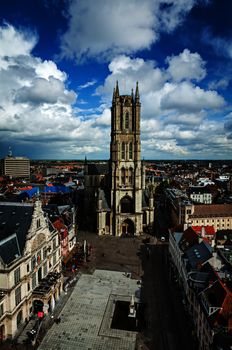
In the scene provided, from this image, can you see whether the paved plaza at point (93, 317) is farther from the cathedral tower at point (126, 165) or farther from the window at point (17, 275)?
the cathedral tower at point (126, 165)

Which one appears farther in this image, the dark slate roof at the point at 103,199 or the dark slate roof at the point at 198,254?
the dark slate roof at the point at 103,199

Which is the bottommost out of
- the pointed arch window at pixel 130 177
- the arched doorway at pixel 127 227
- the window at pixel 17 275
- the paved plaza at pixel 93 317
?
the paved plaza at pixel 93 317

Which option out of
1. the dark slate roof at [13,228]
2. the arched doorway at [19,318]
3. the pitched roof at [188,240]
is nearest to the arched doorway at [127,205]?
the pitched roof at [188,240]

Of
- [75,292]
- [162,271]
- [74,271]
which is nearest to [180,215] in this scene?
[162,271]

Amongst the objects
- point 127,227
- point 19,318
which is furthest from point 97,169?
point 19,318

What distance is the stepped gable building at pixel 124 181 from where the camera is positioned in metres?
93.8

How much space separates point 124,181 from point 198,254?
48486 mm

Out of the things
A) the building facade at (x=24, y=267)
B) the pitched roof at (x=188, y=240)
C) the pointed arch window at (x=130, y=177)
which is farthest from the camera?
the pointed arch window at (x=130, y=177)

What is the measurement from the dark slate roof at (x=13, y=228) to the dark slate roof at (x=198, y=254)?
32.4 meters

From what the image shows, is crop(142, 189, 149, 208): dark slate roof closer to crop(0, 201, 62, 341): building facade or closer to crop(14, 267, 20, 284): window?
crop(0, 201, 62, 341): building facade

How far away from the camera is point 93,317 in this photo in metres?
45.9

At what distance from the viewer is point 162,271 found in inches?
2500

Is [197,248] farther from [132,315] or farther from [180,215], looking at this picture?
[180,215]

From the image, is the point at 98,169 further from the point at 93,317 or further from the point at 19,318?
the point at 19,318
